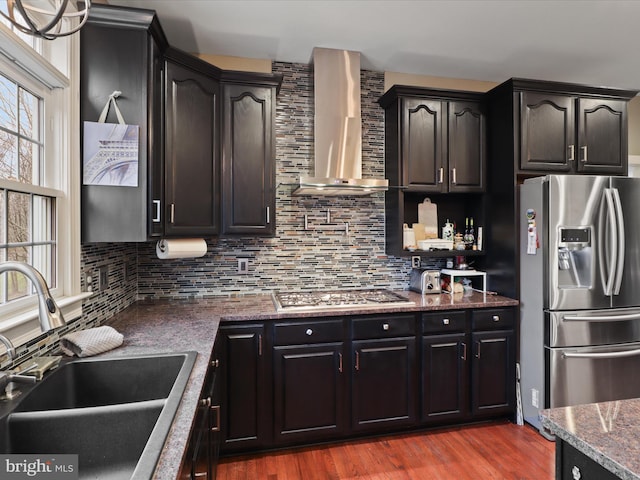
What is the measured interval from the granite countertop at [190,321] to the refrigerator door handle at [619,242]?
64cm

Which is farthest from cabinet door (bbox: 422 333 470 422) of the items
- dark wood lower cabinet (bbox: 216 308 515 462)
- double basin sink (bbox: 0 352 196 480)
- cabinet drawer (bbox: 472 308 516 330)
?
double basin sink (bbox: 0 352 196 480)

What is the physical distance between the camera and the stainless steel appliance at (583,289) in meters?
2.36

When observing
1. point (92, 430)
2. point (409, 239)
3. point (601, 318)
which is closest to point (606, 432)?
point (92, 430)

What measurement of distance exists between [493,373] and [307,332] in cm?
139

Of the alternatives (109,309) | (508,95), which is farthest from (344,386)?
(508,95)

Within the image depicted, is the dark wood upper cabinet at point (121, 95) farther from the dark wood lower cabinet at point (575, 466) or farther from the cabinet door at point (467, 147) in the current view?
the cabinet door at point (467, 147)

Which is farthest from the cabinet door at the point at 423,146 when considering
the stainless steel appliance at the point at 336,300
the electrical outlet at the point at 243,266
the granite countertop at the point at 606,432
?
the granite countertop at the point at 606,432

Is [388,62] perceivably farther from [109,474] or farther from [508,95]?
[109,474]

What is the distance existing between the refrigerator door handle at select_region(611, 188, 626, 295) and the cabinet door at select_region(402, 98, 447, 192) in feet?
3.60

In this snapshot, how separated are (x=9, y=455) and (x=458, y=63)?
334cm

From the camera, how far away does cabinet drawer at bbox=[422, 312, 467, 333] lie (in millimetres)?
2413

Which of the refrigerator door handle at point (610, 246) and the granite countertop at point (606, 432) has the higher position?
the refrigerator door handle at point (610, 246)

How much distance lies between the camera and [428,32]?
240 cm

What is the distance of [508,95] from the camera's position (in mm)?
2604
